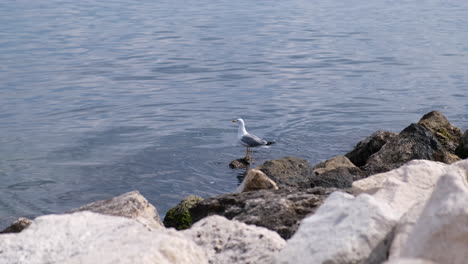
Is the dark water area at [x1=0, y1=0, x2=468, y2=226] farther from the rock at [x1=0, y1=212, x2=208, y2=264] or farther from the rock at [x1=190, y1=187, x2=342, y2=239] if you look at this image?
the rock at [x1=0, y1=212, x2=208, y2=264]

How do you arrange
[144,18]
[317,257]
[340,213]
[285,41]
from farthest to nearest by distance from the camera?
[144,18]
[285,41]
[340,213]
[317,257]

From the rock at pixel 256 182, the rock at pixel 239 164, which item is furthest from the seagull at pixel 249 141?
the rock at pixel 256 182

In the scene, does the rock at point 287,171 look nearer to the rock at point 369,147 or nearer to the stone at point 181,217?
the rock at point 369,147

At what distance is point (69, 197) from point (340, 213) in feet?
30.1

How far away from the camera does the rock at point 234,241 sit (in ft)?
15.8

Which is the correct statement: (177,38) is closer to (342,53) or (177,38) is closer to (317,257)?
(342,53)

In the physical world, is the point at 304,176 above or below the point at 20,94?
above

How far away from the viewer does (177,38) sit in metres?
34.0

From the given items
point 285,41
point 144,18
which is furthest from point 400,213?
point 144,18

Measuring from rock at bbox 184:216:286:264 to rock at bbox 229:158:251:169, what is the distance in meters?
9.57

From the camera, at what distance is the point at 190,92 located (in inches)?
899

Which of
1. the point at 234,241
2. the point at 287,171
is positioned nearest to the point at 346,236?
the point at 234,241

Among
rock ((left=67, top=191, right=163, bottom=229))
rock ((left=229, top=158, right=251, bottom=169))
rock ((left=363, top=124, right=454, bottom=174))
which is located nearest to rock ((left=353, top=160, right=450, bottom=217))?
rock ((left=67, top=191, right=163, bottom=229))

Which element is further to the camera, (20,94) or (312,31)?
(312,31)
